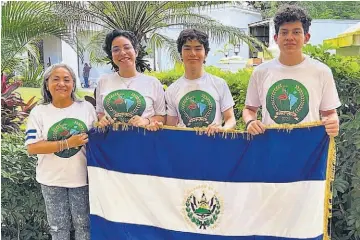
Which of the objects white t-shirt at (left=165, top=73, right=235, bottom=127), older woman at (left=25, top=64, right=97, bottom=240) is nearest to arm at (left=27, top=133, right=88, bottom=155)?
older woman at (left=25, top=64, right=97, bottom=240)

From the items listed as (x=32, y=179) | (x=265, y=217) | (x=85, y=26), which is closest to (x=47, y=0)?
(x=85, y=26)

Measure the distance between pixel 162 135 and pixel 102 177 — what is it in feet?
1.72

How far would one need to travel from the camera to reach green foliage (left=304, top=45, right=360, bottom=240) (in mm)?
3229

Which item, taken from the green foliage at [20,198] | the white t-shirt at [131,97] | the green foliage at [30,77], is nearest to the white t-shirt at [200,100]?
the white t-shirt at [131,97]

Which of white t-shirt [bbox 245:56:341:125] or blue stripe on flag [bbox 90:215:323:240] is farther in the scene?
blue stripe on flag [bbox 90:215:323:240]

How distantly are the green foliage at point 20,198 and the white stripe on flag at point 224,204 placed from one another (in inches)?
33.5

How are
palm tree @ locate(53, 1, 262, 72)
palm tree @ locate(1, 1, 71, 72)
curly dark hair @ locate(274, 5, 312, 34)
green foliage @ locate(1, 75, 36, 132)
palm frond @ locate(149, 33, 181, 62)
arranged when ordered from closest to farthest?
curly dark hair @ locate(274, 5, 312, 34) → green foliage @ locate(1, 75, 36, 132) → palm tree @ locate(1, 1, 71, 72) → palm tree @ locate(53, 1, 262, 72) → palm frond @ locate(149, 33, 181, 62)

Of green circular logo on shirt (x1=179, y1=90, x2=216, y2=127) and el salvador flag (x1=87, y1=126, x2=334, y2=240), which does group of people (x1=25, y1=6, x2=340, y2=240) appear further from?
el salvador flag (x1=87, y1=126, x2=334, y2=240)

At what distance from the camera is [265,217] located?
277cm

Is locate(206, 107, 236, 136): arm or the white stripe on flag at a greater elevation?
locate(206, 107, 236, 136): arm

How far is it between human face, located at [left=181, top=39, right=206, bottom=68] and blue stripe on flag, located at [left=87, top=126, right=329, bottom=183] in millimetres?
468

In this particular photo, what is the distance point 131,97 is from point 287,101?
3.36ft

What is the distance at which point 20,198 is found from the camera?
3520 mm

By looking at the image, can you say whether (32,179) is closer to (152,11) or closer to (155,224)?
(155,224)
